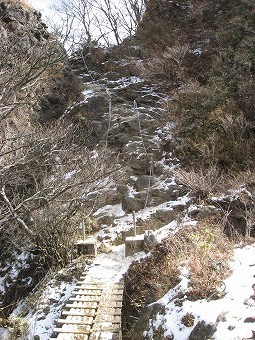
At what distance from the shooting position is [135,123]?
1565cm

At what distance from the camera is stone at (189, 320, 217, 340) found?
523 centimetres

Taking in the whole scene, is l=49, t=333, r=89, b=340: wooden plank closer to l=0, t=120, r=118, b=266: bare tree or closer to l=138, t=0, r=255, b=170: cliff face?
l=0, t=120, r=118, b=266: bare tree

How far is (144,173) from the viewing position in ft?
44.7

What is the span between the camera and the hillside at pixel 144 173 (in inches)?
249

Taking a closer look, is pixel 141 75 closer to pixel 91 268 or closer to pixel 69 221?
pixel 69 221

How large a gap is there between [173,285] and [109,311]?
55.7 inches

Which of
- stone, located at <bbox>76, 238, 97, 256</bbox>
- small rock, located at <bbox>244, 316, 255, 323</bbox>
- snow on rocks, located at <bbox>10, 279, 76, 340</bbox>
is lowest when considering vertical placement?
snow on rocks, located at <bbox>10, 279, 76, 340</bbox>

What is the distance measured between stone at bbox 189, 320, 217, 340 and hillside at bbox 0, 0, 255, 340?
0.07 ft

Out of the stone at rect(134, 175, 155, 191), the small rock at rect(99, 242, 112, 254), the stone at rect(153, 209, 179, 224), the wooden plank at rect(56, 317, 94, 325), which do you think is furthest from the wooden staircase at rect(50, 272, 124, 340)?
the stone at rect(134, 175, 155, 191)

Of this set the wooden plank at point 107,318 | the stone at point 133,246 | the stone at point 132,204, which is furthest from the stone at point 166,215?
the wooden plank at point 107,318

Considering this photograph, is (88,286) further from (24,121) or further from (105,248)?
(24,121)

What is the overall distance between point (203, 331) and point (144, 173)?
8620mm

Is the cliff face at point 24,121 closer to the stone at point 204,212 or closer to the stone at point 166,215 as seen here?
the stone at point 166,215

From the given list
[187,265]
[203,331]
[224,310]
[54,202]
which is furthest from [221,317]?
[54,202]
